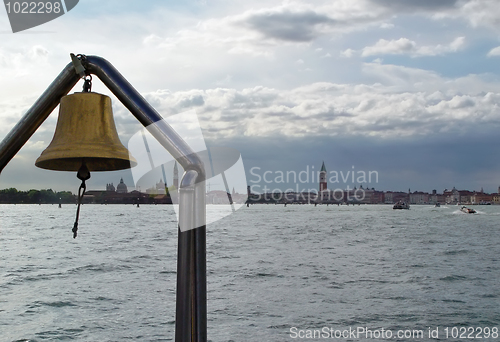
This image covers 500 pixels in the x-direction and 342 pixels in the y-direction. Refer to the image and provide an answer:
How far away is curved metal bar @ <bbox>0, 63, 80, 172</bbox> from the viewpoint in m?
1.89

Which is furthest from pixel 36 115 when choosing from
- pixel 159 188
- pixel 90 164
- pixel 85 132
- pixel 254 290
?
pixel 254 290

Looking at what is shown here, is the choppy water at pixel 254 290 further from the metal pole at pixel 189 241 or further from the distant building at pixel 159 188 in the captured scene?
the metal pole at pixel 189 241

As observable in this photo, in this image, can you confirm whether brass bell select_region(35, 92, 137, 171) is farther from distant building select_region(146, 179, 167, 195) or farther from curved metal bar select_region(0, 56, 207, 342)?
distant building select_region(146, 179, 167, 195)

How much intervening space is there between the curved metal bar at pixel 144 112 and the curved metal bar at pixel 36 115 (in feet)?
0.30

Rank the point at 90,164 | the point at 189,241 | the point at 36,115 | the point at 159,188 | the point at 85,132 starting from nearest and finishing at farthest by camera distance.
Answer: the point at 189,241 → the point at 36,115 → the point at 85,132 → the point at 90,164 → the point at 159,188

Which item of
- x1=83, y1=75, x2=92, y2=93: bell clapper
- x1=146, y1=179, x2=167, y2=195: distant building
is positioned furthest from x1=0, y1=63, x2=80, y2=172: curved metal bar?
x1=146, y1=179, x2=167, y2=195: distant building

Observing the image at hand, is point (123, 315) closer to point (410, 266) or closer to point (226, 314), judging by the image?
point (226, 314)

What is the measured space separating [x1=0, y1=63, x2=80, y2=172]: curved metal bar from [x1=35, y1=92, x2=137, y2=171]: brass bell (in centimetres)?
13

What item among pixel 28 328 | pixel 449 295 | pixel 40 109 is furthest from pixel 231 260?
pixel 40 109

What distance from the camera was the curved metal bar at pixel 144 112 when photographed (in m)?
1.73

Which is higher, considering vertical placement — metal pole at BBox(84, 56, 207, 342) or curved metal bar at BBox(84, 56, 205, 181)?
curved metal bar at BBox(84, 56, 205, 181)

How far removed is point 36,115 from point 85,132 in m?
0.24

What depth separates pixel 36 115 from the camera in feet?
6.32

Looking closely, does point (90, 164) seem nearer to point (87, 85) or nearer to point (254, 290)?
point (87, 85)
